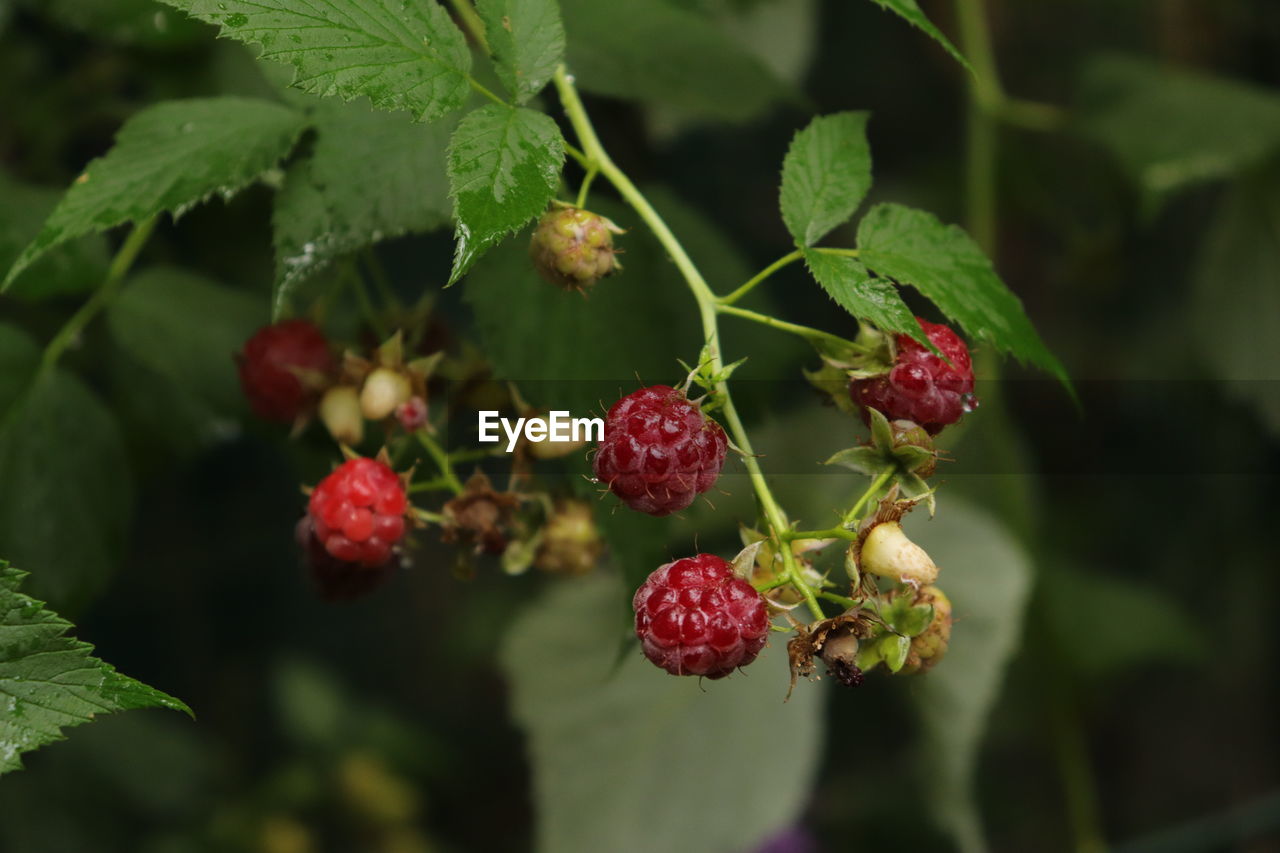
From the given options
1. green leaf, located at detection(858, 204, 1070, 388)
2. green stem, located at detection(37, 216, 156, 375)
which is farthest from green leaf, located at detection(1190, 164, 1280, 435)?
green stem, located at detection(37, 216, 156, 375)

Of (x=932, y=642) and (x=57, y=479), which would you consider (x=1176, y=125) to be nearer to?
(x=932, y=642)

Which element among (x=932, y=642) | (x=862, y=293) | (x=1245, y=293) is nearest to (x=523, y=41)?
(x=862, y=293)

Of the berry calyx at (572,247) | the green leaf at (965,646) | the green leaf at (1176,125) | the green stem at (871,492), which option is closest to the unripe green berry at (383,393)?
the berry calyx at (572,247)

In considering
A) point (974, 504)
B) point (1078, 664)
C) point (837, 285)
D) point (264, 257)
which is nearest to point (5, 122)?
point (264, 257)

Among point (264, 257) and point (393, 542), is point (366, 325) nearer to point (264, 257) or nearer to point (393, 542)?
point (393, 542)

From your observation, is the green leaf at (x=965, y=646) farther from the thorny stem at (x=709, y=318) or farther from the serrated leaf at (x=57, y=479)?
the serrated leaf at (x=57, y=479)

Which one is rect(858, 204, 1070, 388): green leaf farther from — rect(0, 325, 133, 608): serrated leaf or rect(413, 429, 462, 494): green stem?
rect(0, 325, 133, 608): serrated leaf
